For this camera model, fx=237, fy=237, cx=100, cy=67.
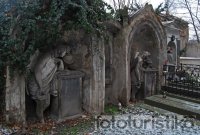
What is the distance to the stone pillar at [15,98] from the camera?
5264 mm

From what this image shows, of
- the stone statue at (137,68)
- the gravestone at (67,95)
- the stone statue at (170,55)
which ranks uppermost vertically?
the stone statue at (170,55)

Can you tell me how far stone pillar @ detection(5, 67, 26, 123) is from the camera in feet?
17.3

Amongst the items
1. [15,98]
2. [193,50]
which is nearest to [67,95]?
[15,98]

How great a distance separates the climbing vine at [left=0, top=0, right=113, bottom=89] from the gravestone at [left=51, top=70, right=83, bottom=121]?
93cm

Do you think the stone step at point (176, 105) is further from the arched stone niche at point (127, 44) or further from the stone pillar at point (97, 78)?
the stone pillar at point (97, 78)

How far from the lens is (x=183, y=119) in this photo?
627 centimetres

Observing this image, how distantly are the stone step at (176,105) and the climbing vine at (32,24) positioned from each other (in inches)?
130

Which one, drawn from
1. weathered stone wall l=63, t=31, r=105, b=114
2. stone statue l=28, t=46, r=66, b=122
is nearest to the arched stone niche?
weathered stone wall l=63, t=31, r=105, b=114

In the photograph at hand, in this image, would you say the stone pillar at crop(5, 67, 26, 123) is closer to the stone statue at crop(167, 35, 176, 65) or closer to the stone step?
the stone step

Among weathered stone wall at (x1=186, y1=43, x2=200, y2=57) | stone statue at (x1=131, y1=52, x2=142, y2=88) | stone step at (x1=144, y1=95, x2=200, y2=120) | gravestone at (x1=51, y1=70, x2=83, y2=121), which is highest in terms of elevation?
weathered stone wall at (x1=186, y1=43, x2=200, y2=57)

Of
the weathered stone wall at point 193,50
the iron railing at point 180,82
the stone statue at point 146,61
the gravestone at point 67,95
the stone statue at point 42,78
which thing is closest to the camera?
the stone statue at point 42,78

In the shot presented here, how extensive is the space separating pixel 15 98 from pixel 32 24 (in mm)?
1703

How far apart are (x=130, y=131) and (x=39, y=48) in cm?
296

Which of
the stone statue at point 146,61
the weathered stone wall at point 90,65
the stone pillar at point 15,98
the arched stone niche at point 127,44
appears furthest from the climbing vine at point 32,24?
the stone statue at point 146,61
